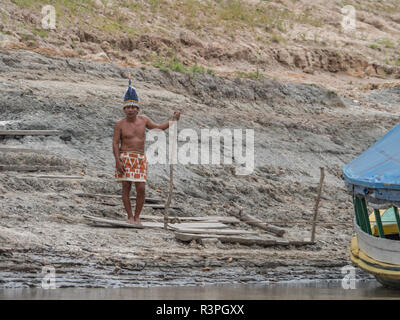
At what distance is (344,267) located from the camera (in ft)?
32.3

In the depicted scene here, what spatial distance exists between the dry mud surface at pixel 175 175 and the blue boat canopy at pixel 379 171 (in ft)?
5.84

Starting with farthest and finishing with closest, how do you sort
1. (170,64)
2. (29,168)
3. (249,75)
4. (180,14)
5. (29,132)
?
(180,14)
(249,75)
(170,64)
(29,132)
(29,168)

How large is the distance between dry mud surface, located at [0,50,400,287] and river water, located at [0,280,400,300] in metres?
0.24

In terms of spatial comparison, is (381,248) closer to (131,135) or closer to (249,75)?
(131,135)

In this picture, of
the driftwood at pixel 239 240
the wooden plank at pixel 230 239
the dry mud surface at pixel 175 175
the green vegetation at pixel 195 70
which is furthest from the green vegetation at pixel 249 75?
the wooden plank at pixel 230 239

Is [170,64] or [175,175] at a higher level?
[170,64]

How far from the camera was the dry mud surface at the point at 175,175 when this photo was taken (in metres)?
8.53

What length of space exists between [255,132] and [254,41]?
369 inches

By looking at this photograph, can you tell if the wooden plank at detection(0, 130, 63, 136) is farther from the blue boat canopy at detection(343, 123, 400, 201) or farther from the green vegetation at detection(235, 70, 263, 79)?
the green vegetation at detection(235, 70, 263, 79)

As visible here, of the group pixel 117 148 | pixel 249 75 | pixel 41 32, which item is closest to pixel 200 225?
pixel 117 148

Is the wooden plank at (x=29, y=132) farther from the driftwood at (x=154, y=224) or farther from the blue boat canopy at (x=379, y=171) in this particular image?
the blue boat canopy at (x=379, y=171)

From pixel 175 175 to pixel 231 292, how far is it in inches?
253

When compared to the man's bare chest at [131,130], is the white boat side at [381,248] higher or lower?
lower

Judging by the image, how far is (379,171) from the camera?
772 cm
